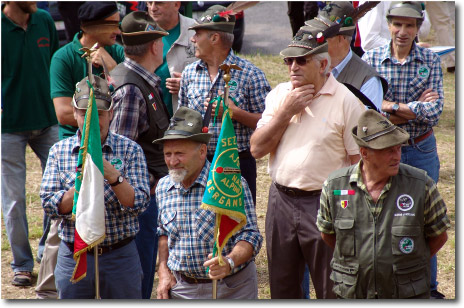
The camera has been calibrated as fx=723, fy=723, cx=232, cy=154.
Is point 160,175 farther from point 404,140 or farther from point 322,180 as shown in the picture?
point 404,140

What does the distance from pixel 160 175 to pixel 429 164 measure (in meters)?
2.33

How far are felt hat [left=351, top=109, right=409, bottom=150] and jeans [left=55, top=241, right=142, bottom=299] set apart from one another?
1.83m

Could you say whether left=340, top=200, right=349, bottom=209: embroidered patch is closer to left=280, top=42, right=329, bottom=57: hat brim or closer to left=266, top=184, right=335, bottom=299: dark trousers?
left=266, top=184, right=335, bottom=299: dark trousers

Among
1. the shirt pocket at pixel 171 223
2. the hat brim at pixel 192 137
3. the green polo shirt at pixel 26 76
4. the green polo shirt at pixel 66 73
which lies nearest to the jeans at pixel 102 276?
the shirt pocket at pixel 171 223

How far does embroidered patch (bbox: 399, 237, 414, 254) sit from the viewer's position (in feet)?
14.4

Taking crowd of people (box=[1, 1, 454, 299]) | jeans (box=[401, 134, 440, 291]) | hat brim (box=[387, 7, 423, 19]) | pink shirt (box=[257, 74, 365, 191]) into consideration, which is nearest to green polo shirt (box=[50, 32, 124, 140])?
crowd of people (box=[1, 1, 454, 299])

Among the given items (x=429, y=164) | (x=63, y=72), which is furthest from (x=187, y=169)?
(x=429, y=164)

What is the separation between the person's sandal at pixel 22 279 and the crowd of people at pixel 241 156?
0.06ft

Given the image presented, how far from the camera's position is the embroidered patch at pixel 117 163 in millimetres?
5016

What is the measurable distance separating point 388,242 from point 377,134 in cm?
66

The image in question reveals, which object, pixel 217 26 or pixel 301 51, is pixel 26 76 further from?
pixel 301 51

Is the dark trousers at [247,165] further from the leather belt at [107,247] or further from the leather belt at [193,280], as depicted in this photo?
the leather belt at [193,280]

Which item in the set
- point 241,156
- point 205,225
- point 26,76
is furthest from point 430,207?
point 26,76

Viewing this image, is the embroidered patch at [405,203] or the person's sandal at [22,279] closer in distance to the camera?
the embroidered patch at [405,203]
